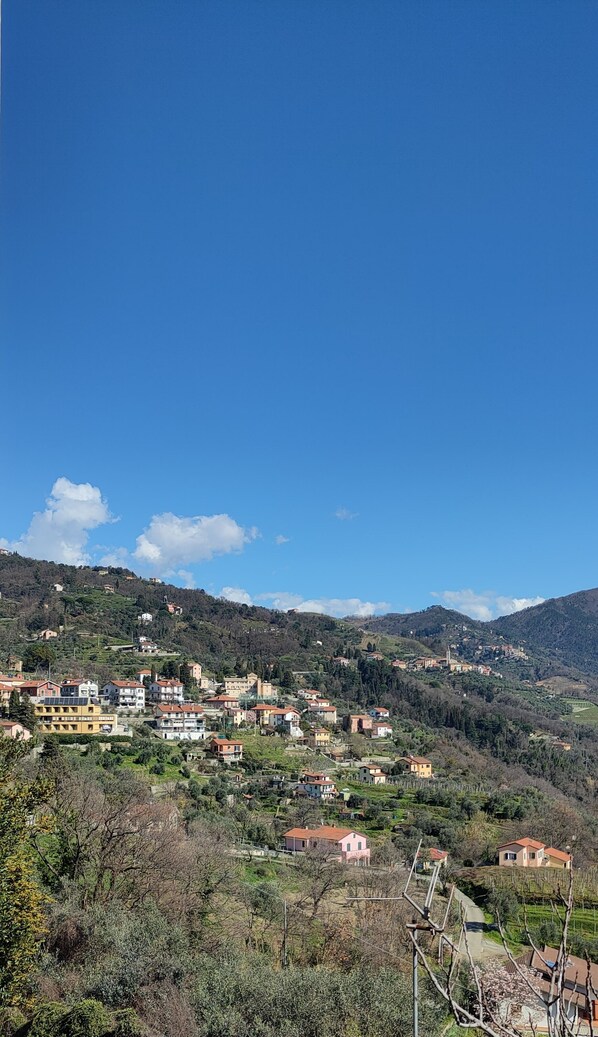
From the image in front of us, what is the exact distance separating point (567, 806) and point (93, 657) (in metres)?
45.2

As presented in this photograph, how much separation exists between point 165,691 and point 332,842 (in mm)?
32970

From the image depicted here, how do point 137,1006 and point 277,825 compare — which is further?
point 277,825

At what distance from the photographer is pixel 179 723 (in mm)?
51781

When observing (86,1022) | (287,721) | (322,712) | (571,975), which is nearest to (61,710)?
(287,721)

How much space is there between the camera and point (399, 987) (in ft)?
36.6

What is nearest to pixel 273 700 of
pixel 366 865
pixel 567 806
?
pixel 567 806

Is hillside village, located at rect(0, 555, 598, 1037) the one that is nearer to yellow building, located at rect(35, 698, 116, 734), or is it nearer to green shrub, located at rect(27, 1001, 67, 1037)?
yellow building, located at rect(35, 698, 116, 734)

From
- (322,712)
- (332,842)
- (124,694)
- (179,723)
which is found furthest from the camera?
(322,712)

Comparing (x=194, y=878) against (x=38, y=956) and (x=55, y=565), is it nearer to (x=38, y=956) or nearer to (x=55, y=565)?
(x=38, y=956)

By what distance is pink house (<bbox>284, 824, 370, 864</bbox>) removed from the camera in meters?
29.5

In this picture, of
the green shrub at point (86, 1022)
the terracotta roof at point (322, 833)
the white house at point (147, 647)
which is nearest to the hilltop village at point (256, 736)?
the terracotta roof at point (322, 833)

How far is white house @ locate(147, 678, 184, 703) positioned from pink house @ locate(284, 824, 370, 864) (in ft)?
99.7

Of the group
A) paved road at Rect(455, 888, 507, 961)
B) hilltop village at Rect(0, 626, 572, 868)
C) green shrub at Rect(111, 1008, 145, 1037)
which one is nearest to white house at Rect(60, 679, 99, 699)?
hilltop village at Rect(0, 626, 572, 868)

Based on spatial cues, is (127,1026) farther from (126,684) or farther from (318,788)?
(126,684)
